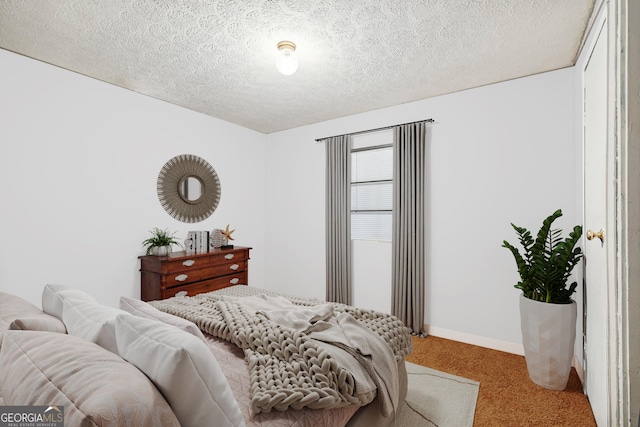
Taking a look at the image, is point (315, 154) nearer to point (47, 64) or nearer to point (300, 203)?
point (300, 203)

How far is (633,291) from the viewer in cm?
124

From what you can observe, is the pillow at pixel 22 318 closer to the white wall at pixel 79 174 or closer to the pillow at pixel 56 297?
the pillow at pixel 56 297

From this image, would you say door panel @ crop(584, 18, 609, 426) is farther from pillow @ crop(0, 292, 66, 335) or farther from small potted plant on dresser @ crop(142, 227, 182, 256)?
small potted plant on dresser @ crop(142, 227, 182, 256)

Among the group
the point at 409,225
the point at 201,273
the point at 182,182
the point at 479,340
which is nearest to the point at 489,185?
the point at 409,225

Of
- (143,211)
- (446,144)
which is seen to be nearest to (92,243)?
(143,211)

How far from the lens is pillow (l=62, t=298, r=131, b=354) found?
109cm

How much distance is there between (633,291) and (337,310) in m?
1.38

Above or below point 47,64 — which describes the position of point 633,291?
below

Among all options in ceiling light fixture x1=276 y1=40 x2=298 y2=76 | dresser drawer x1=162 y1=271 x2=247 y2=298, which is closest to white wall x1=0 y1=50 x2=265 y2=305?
dresser drawer x1=162 y1=271 x2=247 y2=298

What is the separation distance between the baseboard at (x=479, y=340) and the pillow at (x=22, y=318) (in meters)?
→ 3.13

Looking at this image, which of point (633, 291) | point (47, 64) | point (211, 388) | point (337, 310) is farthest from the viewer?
point (47, 64)

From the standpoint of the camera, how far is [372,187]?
379cm

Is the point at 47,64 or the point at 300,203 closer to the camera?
the point at 47,64

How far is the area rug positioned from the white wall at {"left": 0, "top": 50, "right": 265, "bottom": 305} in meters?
2.79
